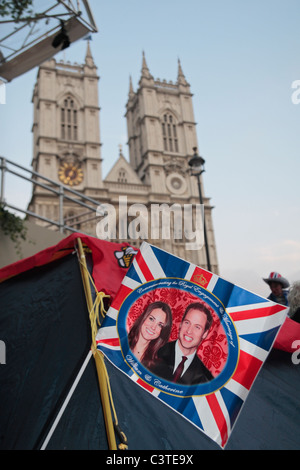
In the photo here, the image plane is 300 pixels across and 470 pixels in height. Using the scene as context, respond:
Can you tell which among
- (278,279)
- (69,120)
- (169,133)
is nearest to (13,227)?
(278,279)

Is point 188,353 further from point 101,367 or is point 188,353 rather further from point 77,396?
point 77,396

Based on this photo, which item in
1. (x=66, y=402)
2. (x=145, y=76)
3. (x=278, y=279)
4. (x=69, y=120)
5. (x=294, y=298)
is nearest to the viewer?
(x=66, y=402)

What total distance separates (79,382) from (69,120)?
33.4 meters

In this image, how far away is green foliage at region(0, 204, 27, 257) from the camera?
16.4 ft

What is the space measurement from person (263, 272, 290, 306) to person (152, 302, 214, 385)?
1851 mm

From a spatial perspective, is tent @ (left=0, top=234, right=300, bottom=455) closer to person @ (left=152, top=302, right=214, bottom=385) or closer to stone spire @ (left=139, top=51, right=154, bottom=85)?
person @ (left=152, top=302, right=214, bottom=385)

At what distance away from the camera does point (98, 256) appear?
104 inches

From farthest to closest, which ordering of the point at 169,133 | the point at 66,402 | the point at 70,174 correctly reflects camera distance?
the point at 169,133 → the point at 70,174 → the point at 66,402

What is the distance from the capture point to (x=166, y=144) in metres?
35.8

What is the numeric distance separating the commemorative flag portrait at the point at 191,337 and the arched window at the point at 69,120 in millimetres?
32027

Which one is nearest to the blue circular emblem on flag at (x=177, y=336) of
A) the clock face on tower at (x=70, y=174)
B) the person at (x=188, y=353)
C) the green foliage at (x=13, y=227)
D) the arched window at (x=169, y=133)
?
the person at (x=188, y=353)
